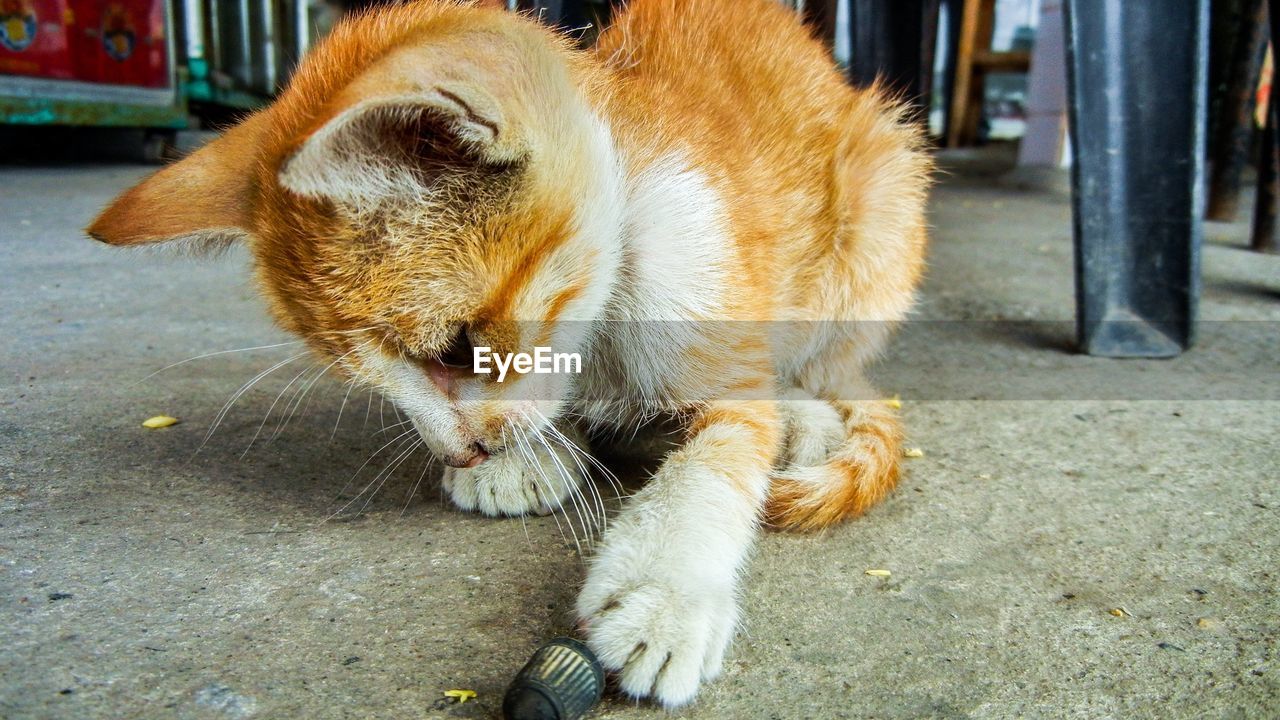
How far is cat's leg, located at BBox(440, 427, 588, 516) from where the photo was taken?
1.23m

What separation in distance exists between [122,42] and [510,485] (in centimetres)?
469

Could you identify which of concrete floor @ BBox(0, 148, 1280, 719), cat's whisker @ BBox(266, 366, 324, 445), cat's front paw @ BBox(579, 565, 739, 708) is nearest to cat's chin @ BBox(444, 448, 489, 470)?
concrete floor @ BBox(0, 148, 1280, 719)

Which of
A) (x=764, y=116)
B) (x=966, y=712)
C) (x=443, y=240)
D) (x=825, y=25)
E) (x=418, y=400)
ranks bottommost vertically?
(x=966, y=712)

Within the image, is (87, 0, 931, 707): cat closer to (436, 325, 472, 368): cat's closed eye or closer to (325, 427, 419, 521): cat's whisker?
(436, 325, 472, 368): cat's closed eye

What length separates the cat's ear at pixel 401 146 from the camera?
812 mm

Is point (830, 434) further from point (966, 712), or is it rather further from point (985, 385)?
point (966, 712)

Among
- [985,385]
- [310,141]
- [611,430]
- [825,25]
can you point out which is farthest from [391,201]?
[825,25]

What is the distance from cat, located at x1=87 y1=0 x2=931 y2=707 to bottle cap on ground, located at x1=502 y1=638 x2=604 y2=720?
55 mm

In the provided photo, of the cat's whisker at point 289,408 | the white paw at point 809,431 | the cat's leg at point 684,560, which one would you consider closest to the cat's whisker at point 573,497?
the cat's leg at point 684,560

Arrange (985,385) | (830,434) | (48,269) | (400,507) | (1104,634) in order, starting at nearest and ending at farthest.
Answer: (1104,634)
(400,507)
(830,434)
(985,385)
(48,269)

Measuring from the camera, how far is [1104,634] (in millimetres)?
971

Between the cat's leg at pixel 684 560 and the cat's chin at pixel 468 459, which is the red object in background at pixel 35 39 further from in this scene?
the cat's leg at pixel 684 560

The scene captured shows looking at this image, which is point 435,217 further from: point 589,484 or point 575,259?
point 589,484

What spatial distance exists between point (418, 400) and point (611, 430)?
50 cm
